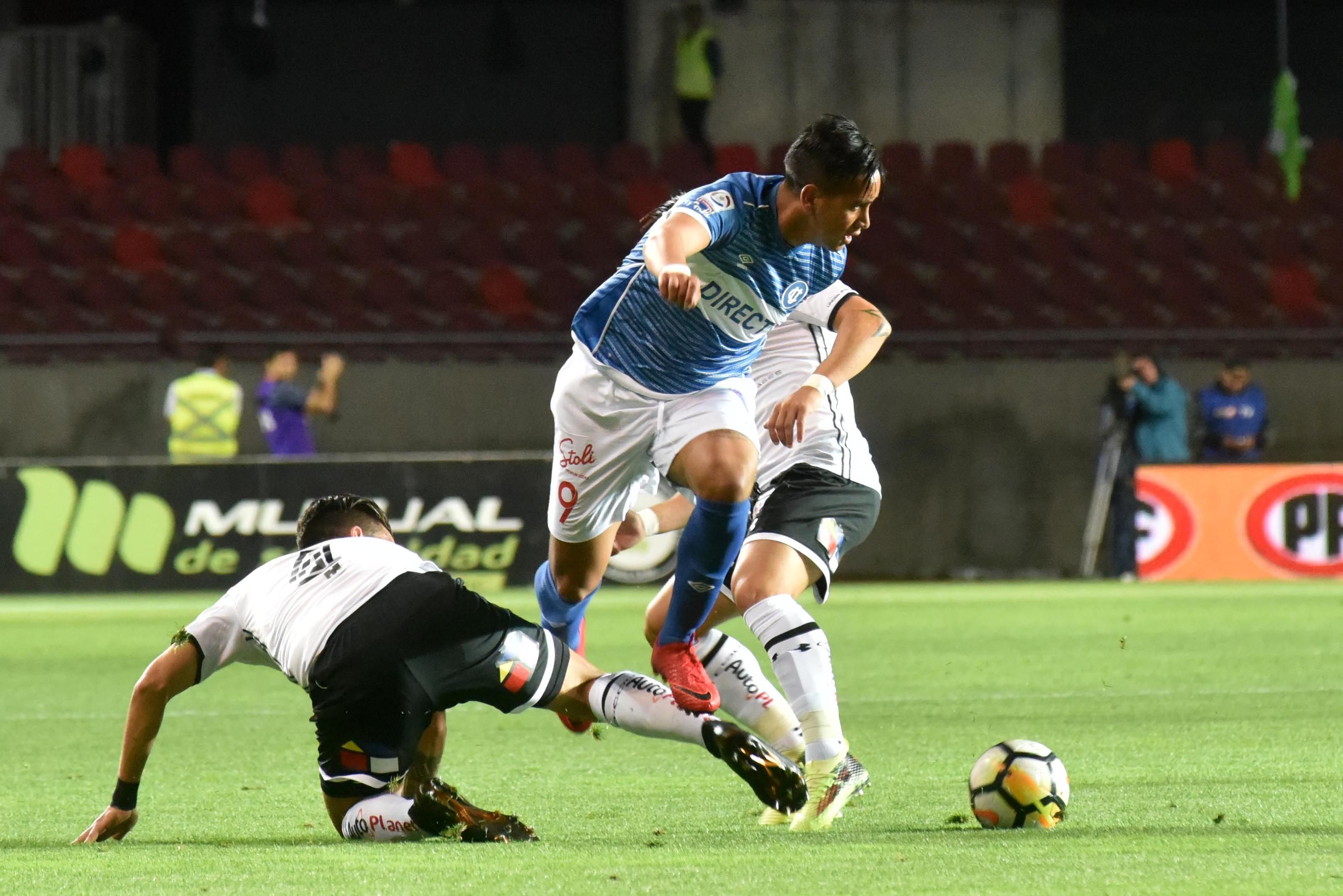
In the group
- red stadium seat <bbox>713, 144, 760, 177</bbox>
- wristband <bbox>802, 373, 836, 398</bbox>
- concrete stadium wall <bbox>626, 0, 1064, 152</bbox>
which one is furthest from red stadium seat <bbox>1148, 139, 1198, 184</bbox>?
wristband <bbox>802, 373, 836, 398</bbox>

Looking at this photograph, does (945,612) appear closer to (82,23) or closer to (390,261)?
(390,261)

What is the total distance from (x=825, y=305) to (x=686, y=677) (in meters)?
1.32

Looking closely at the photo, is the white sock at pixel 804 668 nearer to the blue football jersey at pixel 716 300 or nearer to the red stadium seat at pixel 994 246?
the blue football jersey at pixel 716 300

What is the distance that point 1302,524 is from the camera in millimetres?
14773

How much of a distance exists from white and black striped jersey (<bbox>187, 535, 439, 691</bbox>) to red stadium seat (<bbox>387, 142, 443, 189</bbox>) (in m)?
13.7

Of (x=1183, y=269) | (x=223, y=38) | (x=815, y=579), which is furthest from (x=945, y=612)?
(x=223, y=38)

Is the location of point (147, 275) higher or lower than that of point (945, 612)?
higher

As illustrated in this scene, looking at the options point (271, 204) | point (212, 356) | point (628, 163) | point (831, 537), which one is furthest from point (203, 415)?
point (831, 537)

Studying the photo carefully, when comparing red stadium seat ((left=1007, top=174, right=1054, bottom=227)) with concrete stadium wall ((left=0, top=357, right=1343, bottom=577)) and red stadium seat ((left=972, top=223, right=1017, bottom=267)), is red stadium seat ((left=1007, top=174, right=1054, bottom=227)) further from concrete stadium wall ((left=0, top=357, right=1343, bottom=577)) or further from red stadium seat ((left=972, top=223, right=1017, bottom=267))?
concrete stadium wall ((left=0, top=357, right=1343, bottom=577))

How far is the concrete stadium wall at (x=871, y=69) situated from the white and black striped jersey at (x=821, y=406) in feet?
48.5

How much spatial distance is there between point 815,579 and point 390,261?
12.4 metres

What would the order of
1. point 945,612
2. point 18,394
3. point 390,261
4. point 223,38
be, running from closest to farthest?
point 945,612, point 18,394, point 390,261, point 223,38

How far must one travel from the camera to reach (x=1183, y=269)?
17484mm

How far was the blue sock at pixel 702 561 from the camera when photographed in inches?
189
